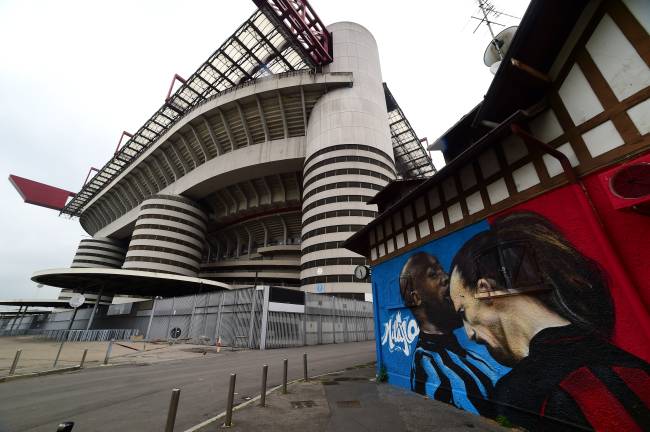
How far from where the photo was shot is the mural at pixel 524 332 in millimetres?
3555

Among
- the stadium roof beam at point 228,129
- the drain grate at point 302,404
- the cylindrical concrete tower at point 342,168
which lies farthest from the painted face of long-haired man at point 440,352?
the stadium roof beam at point 228,129

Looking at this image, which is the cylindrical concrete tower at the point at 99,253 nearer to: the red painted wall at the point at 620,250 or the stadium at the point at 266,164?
the stadium at the point at 266,164

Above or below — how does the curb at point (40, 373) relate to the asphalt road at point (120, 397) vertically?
above

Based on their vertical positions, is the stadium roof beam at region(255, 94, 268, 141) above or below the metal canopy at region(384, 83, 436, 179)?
below

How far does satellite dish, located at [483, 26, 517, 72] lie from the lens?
8219 millimetres

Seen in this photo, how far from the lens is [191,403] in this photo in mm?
6691

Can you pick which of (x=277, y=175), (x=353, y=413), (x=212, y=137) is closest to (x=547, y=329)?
(x=353, y=413)

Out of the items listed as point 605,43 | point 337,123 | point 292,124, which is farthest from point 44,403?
point 292,124

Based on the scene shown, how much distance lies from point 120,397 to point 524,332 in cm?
1011

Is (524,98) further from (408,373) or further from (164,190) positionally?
(164,190)

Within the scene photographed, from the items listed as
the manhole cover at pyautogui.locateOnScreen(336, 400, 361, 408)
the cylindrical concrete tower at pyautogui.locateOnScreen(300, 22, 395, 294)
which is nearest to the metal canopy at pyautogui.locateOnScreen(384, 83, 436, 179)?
the cylindrical concrete tower at pyautogui.locateOnScreen(300, 22, 395, 294)

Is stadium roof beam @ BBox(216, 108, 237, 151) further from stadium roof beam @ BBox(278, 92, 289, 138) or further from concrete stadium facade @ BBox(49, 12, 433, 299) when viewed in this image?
stadium roof beam @ BBox(278, 92, 289, 138)

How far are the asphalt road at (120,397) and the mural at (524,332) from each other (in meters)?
5.45

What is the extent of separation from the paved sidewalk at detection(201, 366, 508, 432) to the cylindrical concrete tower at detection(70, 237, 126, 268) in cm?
9190
